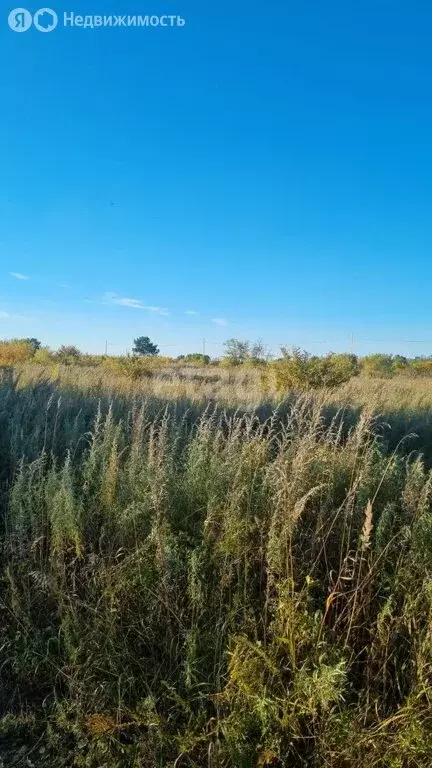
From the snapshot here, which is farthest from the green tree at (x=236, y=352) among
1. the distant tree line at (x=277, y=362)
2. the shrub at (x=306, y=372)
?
the shrub at (x=306, y=372)

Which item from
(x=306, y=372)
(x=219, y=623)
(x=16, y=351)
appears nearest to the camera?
(x=219, y=623)

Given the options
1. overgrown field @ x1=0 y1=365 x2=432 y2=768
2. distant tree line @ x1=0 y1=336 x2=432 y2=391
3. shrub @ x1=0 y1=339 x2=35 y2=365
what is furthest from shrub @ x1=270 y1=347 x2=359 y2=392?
shrub @ x1=0 y1=339 x2=35 y2=365

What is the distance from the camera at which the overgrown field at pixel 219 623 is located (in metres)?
1.93

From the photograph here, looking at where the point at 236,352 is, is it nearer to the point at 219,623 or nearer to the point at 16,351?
the point at 16,351

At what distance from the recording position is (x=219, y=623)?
2336 mm

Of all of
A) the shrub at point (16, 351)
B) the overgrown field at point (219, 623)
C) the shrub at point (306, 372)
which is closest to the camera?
the overgrown field at point (219, 623)

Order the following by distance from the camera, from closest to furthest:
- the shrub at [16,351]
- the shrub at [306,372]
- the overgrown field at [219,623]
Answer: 1. the overgrown field at [219,623]
2. the shrub at [306,372]
3. the shrub at [16,351]

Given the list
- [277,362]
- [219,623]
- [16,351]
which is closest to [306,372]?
[277,362]

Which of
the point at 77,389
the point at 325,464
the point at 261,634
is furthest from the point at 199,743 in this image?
the point at 77,389

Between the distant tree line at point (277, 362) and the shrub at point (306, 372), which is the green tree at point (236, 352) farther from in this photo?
the shrub at point (306, 372)

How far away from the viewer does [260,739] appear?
194 cm

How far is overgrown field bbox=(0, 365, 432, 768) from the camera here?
76.0 inches

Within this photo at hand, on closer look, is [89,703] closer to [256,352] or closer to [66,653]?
A: [66,653]

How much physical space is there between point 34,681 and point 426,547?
7.00 feet
